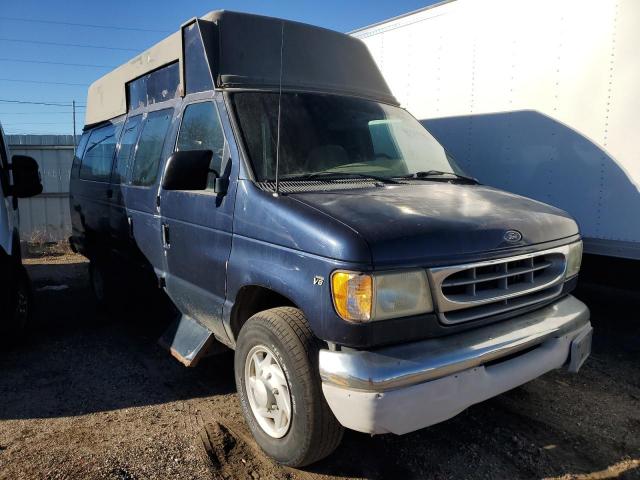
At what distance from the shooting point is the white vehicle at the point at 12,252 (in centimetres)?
459

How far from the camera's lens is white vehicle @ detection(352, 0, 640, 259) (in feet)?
14.5

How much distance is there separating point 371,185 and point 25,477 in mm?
2607

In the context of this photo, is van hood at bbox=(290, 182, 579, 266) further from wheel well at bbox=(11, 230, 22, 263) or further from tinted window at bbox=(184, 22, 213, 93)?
wheel well at bbox=(11, 230, 22, 263)

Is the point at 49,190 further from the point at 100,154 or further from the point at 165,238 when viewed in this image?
the point at 165,238

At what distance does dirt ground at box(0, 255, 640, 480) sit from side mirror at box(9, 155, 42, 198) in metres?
1.61

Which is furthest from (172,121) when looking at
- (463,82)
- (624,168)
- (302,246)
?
(624,168)

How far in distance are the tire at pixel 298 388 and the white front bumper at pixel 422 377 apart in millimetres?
112

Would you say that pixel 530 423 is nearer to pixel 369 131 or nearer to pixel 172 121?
pixel 369 131

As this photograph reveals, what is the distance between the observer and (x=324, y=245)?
2496mm

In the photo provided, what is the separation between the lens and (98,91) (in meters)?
6.17

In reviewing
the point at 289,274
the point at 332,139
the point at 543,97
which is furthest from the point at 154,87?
the point at 543,97

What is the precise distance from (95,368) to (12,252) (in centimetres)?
148

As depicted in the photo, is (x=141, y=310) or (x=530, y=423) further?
(x=141, y=310)

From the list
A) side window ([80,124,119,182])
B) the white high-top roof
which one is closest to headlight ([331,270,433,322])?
the white high-top roof
